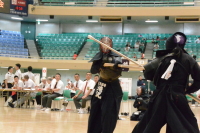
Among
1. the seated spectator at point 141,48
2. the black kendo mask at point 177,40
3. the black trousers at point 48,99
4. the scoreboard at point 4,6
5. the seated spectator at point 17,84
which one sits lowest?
the black trousers at point 48,99

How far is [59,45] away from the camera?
31.3 metres

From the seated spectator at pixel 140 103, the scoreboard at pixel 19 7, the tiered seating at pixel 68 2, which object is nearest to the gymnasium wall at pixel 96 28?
the tiered seating at pixel 68 2

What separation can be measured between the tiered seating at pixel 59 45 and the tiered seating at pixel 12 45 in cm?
179

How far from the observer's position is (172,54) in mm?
4688

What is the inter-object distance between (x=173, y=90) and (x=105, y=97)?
5.45 feet


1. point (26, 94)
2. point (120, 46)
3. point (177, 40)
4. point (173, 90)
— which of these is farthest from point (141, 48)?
point (173, 90)

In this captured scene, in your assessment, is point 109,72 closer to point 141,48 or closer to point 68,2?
point 141,48

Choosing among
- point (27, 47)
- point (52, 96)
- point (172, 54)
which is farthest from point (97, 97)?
point (27, 47)

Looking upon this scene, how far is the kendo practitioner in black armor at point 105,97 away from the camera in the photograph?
19.2 ft

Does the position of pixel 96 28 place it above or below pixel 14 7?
below

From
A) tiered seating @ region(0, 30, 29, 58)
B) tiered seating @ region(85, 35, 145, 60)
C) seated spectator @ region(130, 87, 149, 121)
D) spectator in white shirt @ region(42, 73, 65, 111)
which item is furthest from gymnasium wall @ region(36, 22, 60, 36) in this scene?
seated spectator @ region(130, 87, 149, 121)

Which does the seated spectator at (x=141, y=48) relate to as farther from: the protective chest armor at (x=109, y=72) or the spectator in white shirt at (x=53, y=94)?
the protective chest armor at (x=109, y=72)

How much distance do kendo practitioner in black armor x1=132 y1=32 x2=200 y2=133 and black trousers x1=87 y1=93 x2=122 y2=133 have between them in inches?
45.1

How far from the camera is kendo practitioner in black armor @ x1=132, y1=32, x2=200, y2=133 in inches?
176
